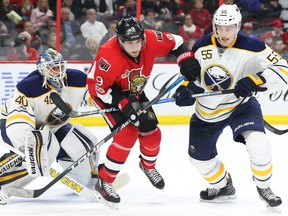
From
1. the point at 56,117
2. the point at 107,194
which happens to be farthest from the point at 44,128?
the point at 107,194

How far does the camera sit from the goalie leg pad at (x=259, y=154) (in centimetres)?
390

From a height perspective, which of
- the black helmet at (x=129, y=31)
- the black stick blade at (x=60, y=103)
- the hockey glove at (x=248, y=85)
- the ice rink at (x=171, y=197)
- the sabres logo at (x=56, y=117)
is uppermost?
the black helmet at (x=129, y=31)

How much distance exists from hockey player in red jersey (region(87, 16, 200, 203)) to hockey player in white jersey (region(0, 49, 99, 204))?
21cm

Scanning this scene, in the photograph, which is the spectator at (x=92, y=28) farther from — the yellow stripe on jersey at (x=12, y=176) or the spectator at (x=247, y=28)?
the yellow stripe on jersey at (x=12, y=176)

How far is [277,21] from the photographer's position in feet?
25.5

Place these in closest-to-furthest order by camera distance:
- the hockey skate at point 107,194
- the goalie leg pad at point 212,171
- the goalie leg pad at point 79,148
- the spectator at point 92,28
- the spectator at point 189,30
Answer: the hockey skate at point 107,194
the goalie leg pad at point 212,171
the goalie leg pad at point 79,148
the spectator at point 92,28
the spectator at point 189,30

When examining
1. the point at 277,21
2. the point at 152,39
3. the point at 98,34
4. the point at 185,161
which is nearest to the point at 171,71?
the point at 98,34

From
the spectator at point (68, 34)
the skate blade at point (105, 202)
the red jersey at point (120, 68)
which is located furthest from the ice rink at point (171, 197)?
the spectator at point (68, 34)

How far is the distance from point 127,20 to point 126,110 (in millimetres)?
475

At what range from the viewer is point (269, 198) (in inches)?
157

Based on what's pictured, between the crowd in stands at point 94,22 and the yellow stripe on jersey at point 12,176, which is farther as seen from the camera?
the crowd in stands at point 94,22

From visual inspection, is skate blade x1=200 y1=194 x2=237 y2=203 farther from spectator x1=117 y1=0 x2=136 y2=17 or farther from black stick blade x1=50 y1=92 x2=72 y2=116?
spectator x1=117 y1=0 x2=136 y2=17

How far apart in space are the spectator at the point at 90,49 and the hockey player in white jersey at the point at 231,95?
3.23 meters

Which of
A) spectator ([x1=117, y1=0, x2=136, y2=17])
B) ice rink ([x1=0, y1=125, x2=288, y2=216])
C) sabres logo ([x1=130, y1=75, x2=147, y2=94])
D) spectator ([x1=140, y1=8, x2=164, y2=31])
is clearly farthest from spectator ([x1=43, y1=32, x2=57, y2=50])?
sabres logo ([x1=130, y1=75, x2=147, y2=94])
